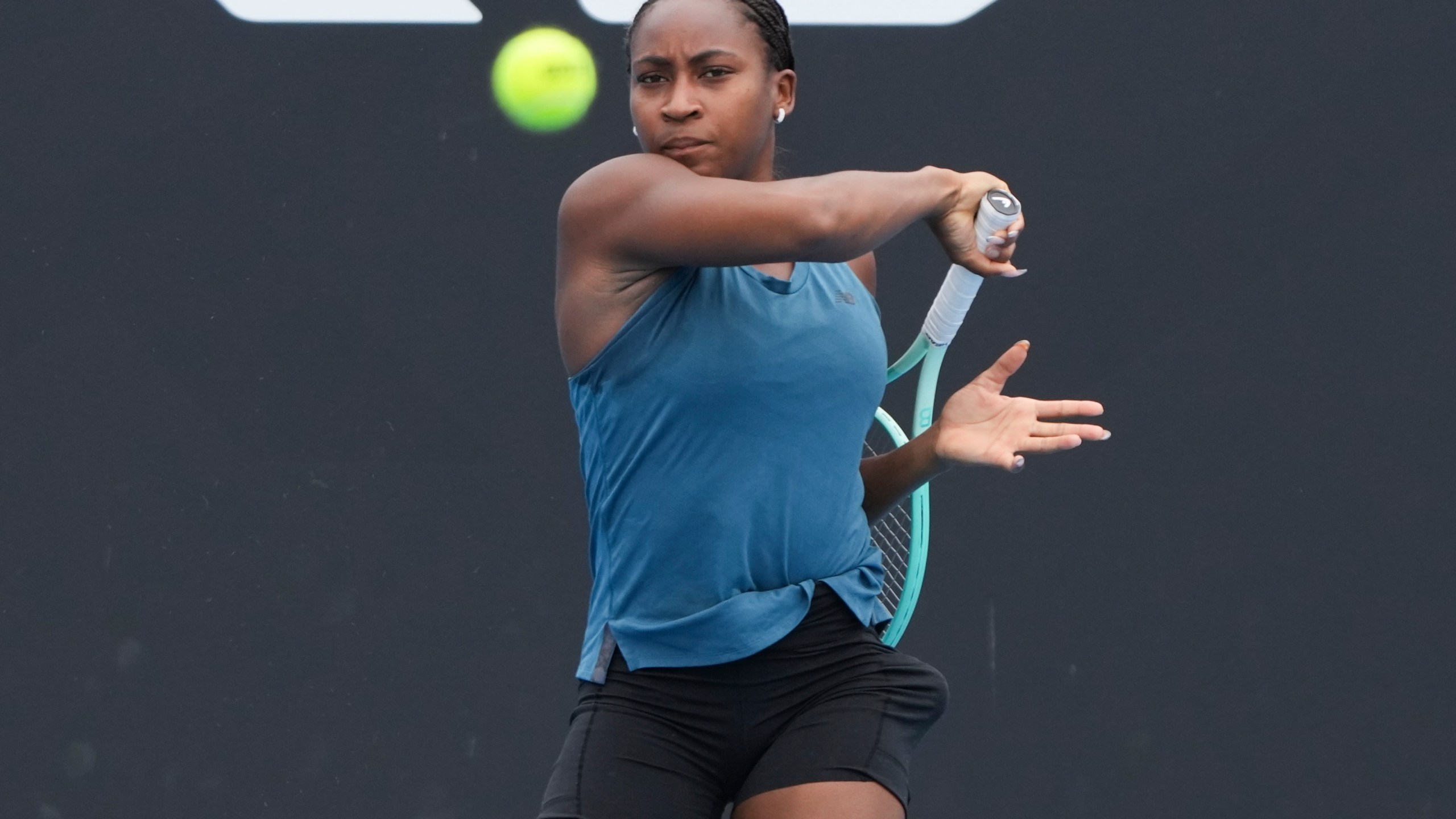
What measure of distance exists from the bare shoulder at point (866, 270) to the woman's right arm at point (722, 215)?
429mm

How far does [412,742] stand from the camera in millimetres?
3473

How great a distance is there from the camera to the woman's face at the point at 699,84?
6.80ft

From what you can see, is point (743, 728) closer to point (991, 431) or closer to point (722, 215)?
point (991, 431)

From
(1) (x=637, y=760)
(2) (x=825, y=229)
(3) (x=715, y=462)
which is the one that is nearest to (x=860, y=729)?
(1) (x=637, y=760)

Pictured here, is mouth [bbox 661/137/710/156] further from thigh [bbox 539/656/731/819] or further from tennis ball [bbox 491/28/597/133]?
tennis ball [bbox 491/28/597/133]

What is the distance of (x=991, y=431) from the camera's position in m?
2.25

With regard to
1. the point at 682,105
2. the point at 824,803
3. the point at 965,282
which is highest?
the point at 682,105

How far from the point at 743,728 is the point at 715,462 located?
35 cm

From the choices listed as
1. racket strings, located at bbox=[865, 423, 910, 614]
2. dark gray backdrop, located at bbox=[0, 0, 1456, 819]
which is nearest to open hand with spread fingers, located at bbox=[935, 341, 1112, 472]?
racket strings, located at bbox=[865, 423, 910, 614]

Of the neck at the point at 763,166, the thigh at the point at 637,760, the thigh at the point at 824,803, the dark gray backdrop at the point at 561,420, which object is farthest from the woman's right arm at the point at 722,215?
the dark gray backdrop at the point at 561,420

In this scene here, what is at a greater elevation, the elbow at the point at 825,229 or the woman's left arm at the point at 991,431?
the elbow at the point at 825,229

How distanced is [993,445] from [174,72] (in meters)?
2.13

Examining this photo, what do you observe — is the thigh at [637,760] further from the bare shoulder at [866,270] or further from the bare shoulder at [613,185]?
the bare shoulder at [866,270]

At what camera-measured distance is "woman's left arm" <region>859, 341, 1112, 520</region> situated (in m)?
2.17
